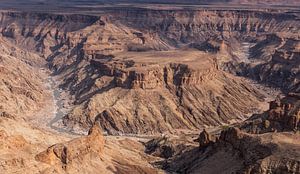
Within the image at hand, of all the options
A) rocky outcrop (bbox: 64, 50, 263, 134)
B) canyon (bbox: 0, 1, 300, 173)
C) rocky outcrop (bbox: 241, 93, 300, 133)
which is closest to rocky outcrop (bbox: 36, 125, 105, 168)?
canyon (bbox: 0, 1, 300, 173)

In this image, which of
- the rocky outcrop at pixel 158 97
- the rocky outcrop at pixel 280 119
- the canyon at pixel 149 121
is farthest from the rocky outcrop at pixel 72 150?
the rocky outcrop at pixel 158 97

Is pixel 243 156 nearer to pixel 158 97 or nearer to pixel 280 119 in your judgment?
pixel 280 119

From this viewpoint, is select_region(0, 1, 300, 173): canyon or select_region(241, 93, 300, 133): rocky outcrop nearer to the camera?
select_region(0, 1, 300, 173): canyon

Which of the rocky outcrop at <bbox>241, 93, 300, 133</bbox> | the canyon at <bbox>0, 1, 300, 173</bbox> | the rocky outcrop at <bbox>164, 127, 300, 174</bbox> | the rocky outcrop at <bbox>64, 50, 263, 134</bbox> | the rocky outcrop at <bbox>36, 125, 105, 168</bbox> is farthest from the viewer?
the rocky outcrop at <bbox>64, 50, 263, 134</bbox>

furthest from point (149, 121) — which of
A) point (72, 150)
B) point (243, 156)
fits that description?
point (243, 156)

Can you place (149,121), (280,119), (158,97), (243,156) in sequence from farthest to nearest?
(158,97), (149,121), (280,119), (243,156)

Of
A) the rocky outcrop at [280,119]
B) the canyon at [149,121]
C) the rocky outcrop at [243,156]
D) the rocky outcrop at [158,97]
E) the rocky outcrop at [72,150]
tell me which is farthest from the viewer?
the rocky outcrop at [158,97]

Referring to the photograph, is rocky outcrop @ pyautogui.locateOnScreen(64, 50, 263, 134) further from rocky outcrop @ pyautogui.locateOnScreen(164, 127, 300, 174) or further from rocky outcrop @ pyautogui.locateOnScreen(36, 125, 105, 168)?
rocky outcrop @ pyautogui.locateOnScreen(36, 125, 105, 168)

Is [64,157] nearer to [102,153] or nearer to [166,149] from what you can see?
[102,153]

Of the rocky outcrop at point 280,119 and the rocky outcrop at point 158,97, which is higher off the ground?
the rocky outcrop at point 280,119

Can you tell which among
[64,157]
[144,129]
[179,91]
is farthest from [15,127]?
[179,91]

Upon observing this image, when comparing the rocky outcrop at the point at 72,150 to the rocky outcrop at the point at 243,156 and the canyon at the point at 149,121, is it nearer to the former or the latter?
the canyon at the point at 149,121
